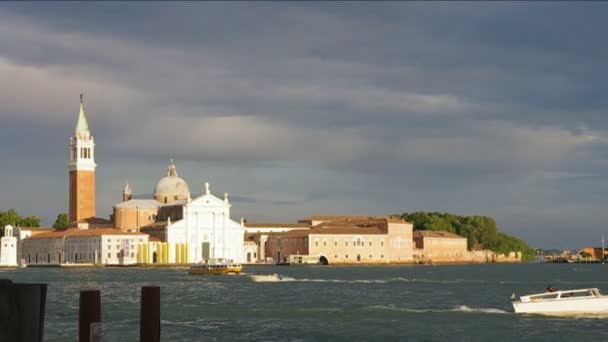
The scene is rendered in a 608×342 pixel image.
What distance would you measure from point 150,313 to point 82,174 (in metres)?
116

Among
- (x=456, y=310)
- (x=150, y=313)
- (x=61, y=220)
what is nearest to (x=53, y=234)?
(x=61, y=220)

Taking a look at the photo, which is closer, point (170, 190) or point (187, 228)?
point (187, 228)

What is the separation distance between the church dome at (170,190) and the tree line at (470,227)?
38009 mm

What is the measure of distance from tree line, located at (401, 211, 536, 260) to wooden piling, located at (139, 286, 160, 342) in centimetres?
14364

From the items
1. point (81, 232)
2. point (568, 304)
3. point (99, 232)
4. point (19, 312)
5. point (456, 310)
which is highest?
point (81, 232)

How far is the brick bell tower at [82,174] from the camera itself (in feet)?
409

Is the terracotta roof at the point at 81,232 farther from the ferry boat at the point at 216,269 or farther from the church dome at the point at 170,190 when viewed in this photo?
the ferry boat at the point at 216,269

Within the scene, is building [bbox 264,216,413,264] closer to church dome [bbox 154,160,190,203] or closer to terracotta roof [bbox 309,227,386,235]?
terracotta roof [bbox 309,227,386,235]

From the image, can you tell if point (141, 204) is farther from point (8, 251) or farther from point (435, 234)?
point (435, 234)

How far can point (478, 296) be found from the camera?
50.5m

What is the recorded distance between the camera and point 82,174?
124500 millimetres

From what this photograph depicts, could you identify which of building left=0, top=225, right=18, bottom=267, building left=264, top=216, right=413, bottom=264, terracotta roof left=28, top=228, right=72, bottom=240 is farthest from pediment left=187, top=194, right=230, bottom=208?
building left=0, top=225, right=18, bottom=267

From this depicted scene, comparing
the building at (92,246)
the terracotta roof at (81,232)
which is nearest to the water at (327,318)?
the building at (92,246)

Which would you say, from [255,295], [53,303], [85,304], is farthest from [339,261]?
[85,304]
